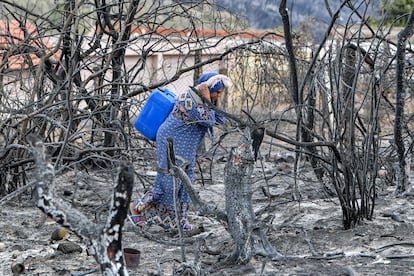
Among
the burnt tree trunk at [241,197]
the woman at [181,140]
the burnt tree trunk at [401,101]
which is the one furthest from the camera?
the woman at [181,140]

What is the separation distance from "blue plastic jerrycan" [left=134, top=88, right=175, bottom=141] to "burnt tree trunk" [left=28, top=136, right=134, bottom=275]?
3156mm

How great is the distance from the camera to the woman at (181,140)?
6.14 metres

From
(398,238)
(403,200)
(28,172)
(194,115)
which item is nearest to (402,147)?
(403,200)

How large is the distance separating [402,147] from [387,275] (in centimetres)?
212

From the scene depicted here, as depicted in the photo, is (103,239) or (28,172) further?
(28,172)

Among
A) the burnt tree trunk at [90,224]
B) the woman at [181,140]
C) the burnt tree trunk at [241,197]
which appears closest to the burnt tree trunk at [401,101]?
the woman at [181,140]

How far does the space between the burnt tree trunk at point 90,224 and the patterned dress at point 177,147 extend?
9.32ft

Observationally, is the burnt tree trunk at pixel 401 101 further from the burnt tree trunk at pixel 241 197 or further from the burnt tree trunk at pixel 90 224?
the burnt tree trunk at pixel 90 224

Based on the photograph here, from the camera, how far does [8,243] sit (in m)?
5.74

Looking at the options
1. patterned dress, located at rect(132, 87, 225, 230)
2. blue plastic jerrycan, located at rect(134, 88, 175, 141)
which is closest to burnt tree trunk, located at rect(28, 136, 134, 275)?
patterned dress, located at rect(132, 87, 225, 230)

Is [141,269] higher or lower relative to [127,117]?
lower

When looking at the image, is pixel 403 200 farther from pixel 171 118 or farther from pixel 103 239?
pixel 103 239

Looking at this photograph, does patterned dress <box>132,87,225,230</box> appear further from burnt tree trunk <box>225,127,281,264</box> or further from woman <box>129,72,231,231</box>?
burnt tree trunk <box>225,127,281,264</box>

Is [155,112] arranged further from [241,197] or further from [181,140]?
[241,197]
